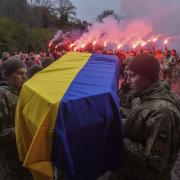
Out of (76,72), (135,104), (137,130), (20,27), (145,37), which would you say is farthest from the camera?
(20,27)

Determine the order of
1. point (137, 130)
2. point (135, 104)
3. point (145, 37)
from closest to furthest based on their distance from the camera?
point (137, 130)
point (135, 104)
point (145, 37)

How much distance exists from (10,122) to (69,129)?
119 cm

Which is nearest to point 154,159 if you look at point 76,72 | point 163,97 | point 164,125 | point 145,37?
point 164,125

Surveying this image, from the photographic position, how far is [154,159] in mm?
2697

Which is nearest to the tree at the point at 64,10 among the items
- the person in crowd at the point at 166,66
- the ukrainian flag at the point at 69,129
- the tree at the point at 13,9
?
the tree at the point at 13,9

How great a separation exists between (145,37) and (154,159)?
18.8m

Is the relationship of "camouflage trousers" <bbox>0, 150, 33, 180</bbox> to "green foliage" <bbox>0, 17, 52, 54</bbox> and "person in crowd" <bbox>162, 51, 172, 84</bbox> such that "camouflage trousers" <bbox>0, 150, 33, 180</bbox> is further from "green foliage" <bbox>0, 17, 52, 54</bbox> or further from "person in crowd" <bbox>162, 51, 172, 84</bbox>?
"green foliage" <bbox>0, 17, 52, 54</bbox>

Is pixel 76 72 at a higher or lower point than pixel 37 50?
higher

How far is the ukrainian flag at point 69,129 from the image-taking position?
8.80ft

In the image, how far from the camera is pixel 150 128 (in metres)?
2.72

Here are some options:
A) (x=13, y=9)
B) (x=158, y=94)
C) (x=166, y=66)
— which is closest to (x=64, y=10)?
(x=13, y=9)

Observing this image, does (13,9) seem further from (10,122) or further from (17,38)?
(10,122)

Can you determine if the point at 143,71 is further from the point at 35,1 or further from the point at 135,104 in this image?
the point at 35,1

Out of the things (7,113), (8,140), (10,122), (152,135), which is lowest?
(8,140)
